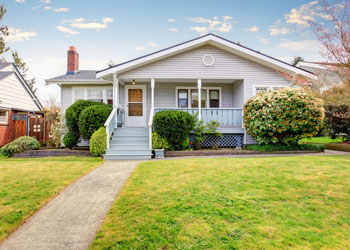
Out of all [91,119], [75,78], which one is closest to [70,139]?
[91,119]

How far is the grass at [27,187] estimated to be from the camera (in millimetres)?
3777

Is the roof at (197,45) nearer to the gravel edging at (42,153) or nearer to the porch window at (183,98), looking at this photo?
the porch window at (183,98)

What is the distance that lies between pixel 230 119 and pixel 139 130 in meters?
4.63

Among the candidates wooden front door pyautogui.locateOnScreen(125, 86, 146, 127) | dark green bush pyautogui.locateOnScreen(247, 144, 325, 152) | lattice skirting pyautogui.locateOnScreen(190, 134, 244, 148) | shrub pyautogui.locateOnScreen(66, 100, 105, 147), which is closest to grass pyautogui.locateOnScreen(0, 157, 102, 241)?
shrub pyautogui.locateOnScreen(66, 100, 105, 147)

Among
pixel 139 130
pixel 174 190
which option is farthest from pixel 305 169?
pixel 139 130

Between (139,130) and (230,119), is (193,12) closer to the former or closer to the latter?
(230,119)

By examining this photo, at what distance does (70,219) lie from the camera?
12.3 ft

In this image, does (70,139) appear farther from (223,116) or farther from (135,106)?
(223,116)

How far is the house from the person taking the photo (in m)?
11.6

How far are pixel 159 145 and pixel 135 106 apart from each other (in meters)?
4.27

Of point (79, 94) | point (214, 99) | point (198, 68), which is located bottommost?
point (214, 99)

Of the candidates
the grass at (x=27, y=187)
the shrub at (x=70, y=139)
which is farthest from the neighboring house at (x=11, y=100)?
the grass at (x=27, y=187)

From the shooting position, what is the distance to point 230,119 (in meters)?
12.0

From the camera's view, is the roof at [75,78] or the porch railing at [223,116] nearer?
the porch railing at [223,116]
